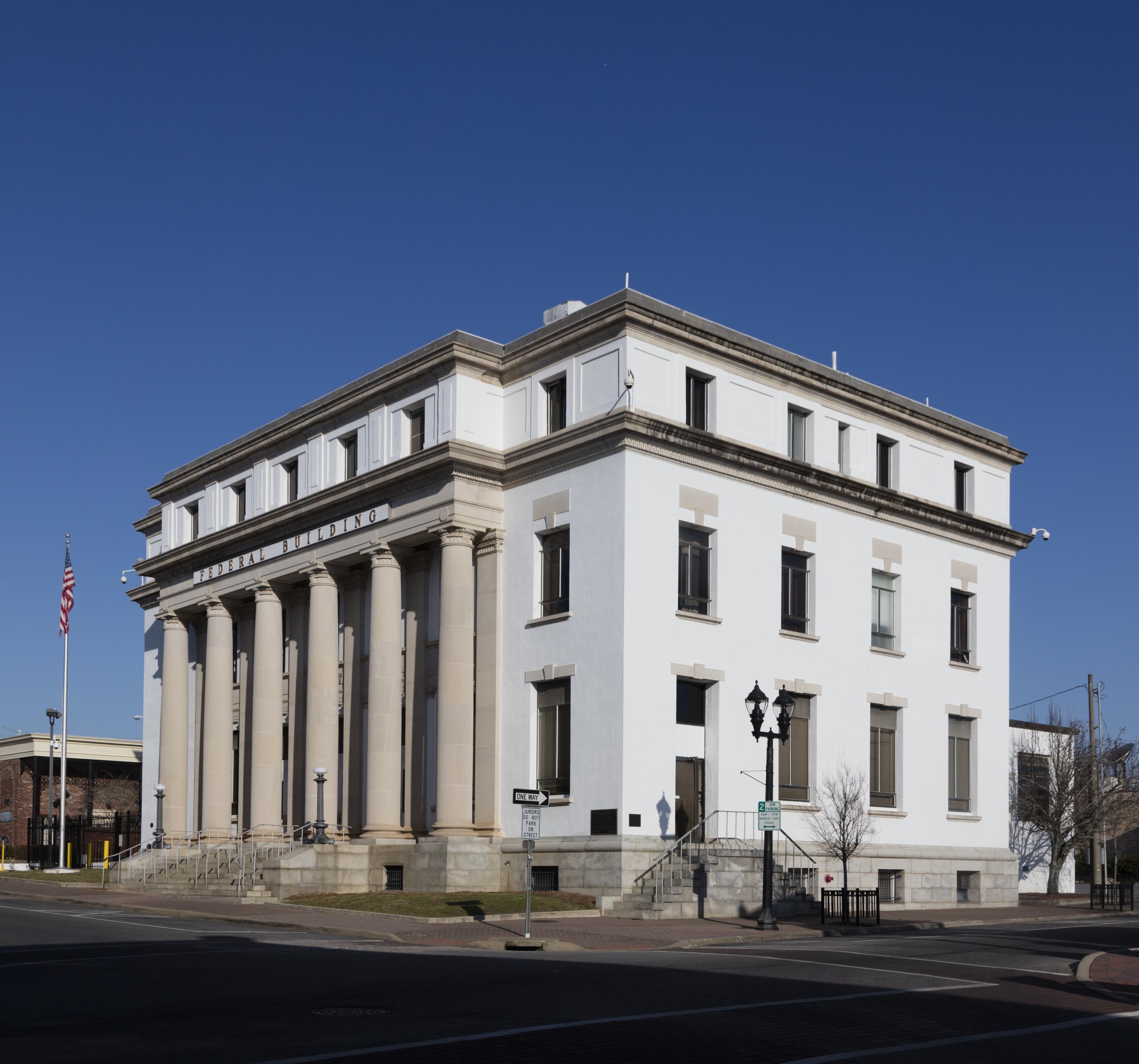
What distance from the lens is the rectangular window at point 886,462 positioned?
4812cm

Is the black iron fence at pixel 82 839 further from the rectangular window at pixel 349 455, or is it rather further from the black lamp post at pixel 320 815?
the rectangular window at pixel 349 455

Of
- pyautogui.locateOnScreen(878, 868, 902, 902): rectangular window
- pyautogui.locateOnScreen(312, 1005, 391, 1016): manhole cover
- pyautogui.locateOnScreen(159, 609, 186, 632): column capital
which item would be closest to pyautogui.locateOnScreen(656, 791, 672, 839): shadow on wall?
pyautogui.locateOnScreen(878, 868, 902, 902): rectangular window

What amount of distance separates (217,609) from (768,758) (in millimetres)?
26711

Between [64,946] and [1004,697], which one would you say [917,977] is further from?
[1004,697]

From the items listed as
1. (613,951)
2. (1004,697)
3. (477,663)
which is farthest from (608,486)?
(1004,697)

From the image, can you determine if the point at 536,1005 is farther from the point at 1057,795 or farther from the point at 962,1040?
the point at 1057,795

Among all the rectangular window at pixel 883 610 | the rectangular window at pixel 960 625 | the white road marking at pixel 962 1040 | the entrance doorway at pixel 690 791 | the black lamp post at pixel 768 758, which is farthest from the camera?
the rectangular window at pixel 960 625

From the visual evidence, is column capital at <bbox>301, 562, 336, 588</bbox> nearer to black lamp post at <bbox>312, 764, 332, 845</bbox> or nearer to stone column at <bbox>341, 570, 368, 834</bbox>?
stone column at <bbox>341, 570, 368, 834</bbox>

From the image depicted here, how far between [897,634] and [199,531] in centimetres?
2746

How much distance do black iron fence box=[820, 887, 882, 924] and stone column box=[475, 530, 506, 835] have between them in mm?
9863

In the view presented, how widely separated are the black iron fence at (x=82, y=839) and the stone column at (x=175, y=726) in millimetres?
5634

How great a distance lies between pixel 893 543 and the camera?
47469 millimetres

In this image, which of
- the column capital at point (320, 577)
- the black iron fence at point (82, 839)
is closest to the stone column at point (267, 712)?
the column capital at point (320, 577)

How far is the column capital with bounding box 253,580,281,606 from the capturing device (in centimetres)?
5009
